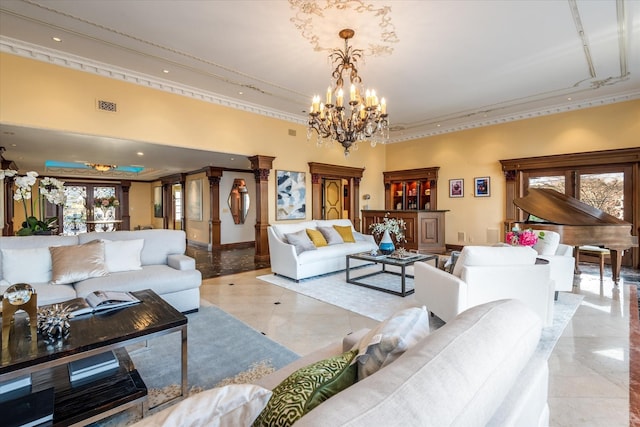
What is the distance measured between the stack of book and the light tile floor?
4.31 ft

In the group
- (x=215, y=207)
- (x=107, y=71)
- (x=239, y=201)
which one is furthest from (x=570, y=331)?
(x=239, y=201)

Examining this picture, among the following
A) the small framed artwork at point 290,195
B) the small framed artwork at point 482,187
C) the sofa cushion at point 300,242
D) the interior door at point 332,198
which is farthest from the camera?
the interior door at point 332,198

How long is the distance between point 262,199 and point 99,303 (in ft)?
14.4

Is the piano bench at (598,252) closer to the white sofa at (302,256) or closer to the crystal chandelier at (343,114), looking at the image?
the white sofa at (302,256)

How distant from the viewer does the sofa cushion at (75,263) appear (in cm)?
297

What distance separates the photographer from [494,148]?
7.21 m

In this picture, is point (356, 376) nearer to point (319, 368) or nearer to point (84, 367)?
point (319, 368)

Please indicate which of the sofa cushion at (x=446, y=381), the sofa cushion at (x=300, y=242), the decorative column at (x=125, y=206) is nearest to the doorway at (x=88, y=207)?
the decorative column at (x=125, y=206)

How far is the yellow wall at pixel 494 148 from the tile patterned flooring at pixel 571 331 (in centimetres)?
247

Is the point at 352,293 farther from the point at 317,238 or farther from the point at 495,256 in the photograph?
the point at 495,256

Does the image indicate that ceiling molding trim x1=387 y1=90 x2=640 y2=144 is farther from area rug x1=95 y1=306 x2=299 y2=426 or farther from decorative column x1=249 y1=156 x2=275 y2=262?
area rug x1=95 y1=306 x2=299 y2=426

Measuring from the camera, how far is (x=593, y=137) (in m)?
5.95

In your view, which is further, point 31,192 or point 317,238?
point 317,238

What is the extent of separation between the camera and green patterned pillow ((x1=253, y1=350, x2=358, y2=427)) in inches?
28.9
